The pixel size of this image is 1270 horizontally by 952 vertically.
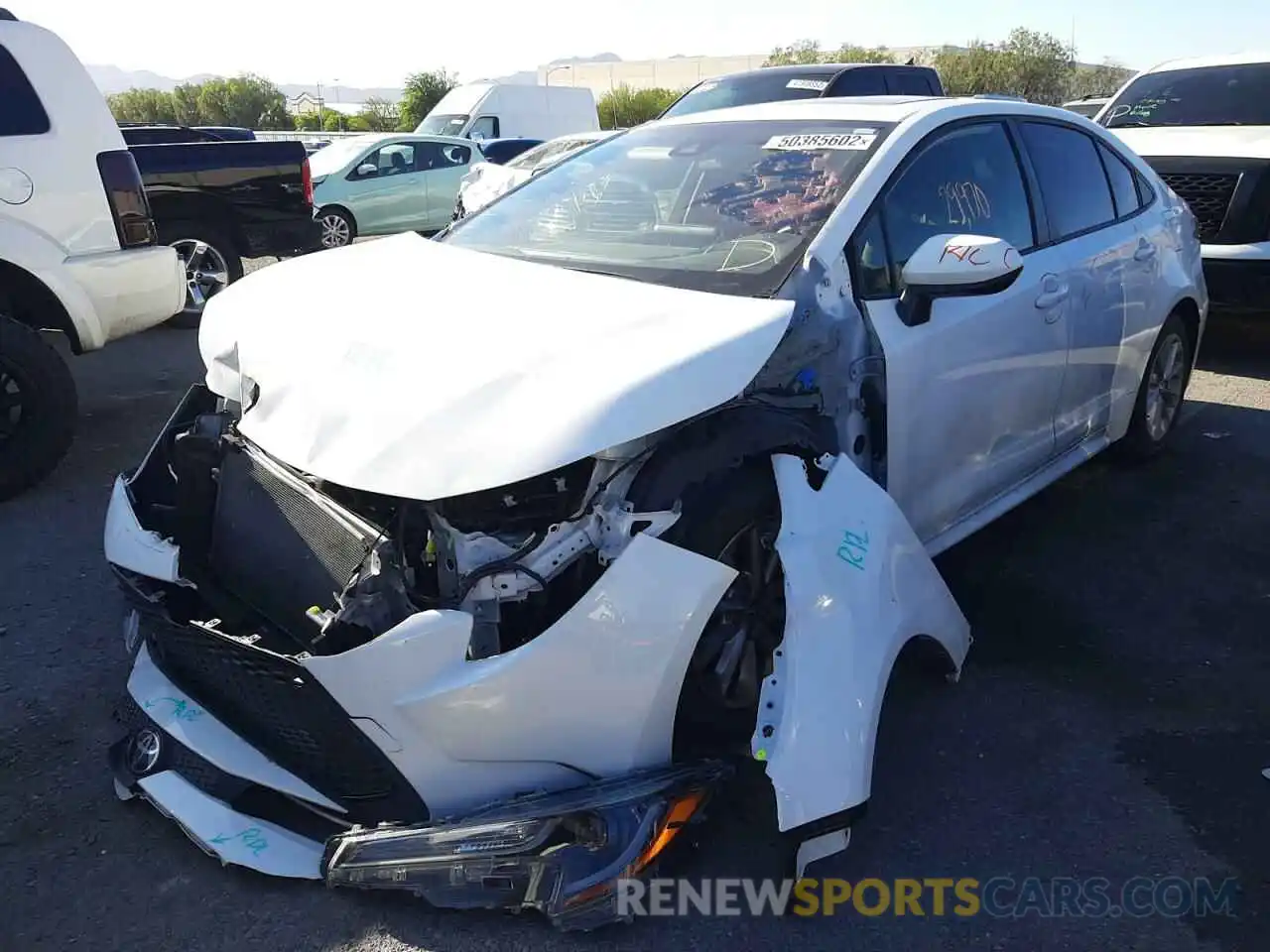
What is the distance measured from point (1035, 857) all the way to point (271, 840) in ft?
6.10

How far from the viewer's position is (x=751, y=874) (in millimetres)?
2484

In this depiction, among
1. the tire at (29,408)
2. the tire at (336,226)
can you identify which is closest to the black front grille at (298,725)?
the tire at (29,408)

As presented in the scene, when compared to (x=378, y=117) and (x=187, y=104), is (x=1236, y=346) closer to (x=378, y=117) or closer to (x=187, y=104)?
(x=378, y=117)

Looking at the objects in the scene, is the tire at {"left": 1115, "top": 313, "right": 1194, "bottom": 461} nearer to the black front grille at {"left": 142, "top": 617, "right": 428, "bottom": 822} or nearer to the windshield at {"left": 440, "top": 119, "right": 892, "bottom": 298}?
the windshield at {"left": 440, "top": 119, "right": 892, "bottom": 298}

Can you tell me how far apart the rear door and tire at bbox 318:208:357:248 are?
10299 millimetres

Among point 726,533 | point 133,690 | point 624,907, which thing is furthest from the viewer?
point 133,690

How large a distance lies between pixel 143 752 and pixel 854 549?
1.86 meters

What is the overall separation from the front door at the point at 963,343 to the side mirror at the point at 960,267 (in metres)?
0.14

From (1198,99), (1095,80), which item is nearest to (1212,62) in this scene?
(1198,99)

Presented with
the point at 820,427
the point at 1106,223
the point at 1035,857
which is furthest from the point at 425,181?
the point at 1035,857

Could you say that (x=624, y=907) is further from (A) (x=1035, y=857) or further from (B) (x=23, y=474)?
(B) (x=23, y=474)

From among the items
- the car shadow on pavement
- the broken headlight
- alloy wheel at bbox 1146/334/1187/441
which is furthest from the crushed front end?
A: the car shadow on pavement

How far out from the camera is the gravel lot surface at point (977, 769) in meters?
2.33

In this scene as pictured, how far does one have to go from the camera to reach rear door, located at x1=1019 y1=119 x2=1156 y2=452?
399 centimetres
